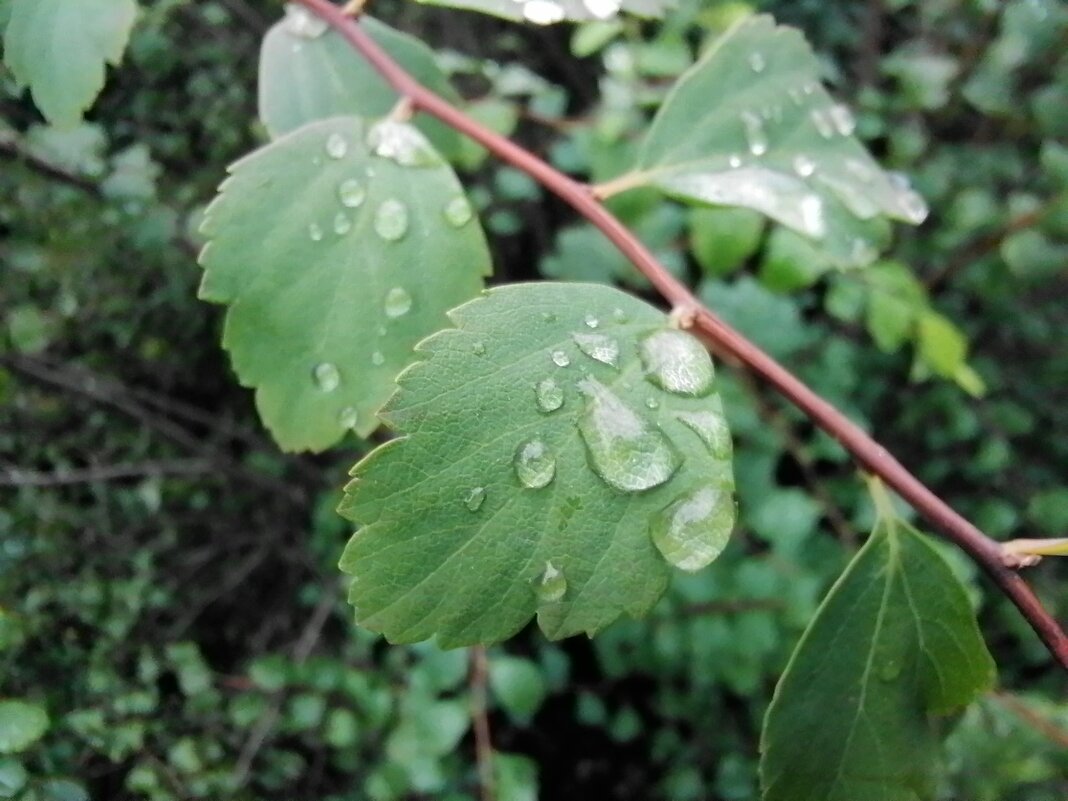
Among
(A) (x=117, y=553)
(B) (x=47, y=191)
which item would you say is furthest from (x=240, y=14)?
(A) (x=117, y=553)

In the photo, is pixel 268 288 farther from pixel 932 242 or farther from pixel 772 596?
pixel 932 242

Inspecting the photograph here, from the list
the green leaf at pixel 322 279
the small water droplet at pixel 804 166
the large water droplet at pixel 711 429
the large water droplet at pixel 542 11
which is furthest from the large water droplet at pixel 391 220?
the small water droplet at pixel 804 166

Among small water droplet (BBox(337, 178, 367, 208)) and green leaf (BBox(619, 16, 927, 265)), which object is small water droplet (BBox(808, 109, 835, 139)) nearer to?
green leaf (BBox(619, 16, 927, 265))

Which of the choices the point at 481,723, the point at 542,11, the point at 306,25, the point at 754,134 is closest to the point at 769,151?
the point at 754,134

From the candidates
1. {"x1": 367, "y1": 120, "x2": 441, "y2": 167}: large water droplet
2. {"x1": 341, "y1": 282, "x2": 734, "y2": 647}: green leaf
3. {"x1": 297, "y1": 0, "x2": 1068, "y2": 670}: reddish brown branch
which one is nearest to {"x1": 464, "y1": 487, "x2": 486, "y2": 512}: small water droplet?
{"x1": 341, "y1": 282, "x2": 734, "y2": 647}: green leaf

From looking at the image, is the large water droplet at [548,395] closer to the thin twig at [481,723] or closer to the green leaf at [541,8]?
Result: the green leaf at [541,8]

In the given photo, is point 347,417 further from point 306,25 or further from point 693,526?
point 306,25
